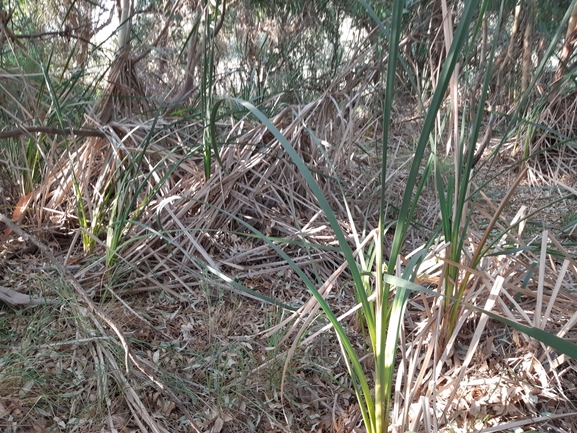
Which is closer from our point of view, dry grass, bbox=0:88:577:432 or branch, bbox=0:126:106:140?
dry grass, bbox=0:88:577:432

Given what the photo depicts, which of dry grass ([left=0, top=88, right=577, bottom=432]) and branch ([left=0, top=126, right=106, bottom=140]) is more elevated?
branch ([left=0, top=126, right=106, bottom=140])

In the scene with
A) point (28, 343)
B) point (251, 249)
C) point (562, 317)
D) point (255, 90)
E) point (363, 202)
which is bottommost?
point (28, 343)

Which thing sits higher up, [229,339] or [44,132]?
[44,132]

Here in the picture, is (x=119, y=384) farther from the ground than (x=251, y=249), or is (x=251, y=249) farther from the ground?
(x=251, y=249)

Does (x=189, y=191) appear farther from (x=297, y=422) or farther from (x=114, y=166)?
(x=297, y=422)

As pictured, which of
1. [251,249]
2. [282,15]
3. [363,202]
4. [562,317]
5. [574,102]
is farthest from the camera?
[574,102]

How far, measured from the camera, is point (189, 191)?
191 centimetres

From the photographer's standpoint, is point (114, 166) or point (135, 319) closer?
point (135, 319)

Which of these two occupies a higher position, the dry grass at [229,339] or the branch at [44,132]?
the branch at [44,132]

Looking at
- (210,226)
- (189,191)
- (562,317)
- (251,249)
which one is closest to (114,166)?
(189,191)

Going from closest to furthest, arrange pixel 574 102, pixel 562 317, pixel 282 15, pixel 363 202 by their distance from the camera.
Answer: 1. pixel 562 317
2. pixel 363 202
3. pixel 282 15
4. pixel 574 102

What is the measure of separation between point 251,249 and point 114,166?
2.18 feet

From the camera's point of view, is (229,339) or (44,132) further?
(44,132)

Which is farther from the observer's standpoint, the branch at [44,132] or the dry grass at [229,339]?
the branch at [44,132]
